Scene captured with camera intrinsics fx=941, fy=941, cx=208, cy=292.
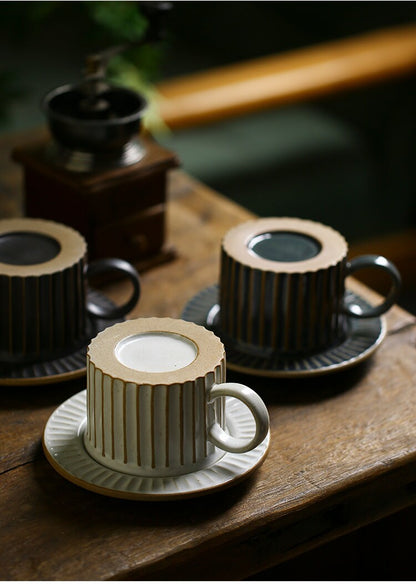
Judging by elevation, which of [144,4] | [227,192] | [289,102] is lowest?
[227,192]

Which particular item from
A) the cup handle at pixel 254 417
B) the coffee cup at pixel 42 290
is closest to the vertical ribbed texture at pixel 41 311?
the coffee cup at pixel 42 290

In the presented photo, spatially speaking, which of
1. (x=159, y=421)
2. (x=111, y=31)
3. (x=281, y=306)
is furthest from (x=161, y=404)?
(x=111, y=31)

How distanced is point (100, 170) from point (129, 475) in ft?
1.44

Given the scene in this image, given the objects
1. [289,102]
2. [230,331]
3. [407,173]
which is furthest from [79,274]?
[407,173]

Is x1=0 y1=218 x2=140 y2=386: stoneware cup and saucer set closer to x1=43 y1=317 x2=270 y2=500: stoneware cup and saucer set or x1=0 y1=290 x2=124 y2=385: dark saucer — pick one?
x1=0 y1=290 x2=124 y2=385: dark saucer

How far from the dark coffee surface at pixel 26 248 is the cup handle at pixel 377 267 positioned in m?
0.30

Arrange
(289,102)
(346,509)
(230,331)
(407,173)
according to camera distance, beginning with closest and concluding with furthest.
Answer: (346,509)
(230,331)
(289,102)
(407,173)

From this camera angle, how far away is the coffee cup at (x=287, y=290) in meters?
0.92

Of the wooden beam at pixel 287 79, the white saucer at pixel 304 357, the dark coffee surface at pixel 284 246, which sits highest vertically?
the dark coffee surface at pixel 284 246

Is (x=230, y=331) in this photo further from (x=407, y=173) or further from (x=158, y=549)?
Answer: (x=407, y=173)

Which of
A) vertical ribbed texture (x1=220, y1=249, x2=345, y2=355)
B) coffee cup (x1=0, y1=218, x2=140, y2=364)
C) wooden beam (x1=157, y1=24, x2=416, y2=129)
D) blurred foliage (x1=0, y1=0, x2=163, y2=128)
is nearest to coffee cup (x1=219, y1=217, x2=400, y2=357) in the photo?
vertical ribbed texture (x1=220, y1=249, x2=345, y2=355)

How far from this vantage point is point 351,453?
84 centimetres

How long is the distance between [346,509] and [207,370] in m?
0.20

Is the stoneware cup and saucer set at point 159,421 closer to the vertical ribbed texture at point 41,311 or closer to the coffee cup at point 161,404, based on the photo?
the coffee cup at point 161,404
